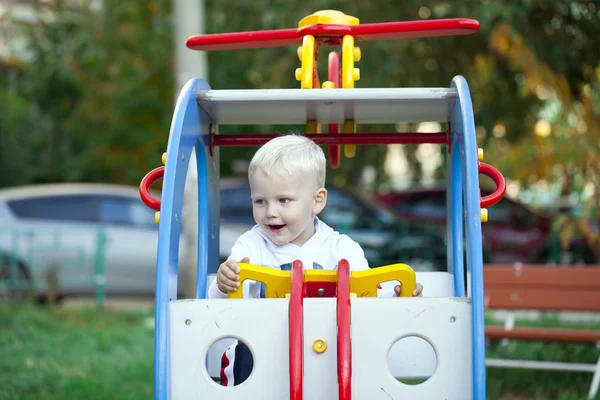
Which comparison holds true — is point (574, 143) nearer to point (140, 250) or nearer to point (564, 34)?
point (564, 34)

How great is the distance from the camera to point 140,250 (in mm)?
8781

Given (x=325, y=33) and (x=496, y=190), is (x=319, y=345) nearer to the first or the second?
(x=496, y=190)

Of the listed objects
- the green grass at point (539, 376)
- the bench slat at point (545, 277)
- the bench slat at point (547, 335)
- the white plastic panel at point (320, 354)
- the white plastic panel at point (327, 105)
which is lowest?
the green grass at point (539, 376)

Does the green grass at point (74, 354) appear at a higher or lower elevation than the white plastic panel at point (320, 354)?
lower

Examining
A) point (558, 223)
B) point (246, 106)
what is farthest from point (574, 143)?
point (246, 106)

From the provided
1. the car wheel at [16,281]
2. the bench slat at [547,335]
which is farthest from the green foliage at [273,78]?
the car wheel at [16,281]

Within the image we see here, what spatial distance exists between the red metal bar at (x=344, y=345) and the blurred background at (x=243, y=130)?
4.94ft

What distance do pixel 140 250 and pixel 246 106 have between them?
5994 mm

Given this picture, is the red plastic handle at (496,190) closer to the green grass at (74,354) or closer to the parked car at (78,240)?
the green grass at (74,354)

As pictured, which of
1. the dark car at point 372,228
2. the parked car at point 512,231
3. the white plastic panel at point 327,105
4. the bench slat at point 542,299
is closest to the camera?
the white plastic panel at point 327,105

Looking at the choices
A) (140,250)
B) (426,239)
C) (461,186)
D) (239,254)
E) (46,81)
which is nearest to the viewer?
(239,254)

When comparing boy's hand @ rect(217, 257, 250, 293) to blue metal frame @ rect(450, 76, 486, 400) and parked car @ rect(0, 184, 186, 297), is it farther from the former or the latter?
parked car @ rect(0, 184, 186, 297)

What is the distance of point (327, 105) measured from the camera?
3.04m

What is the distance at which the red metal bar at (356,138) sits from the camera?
10.9 feet
